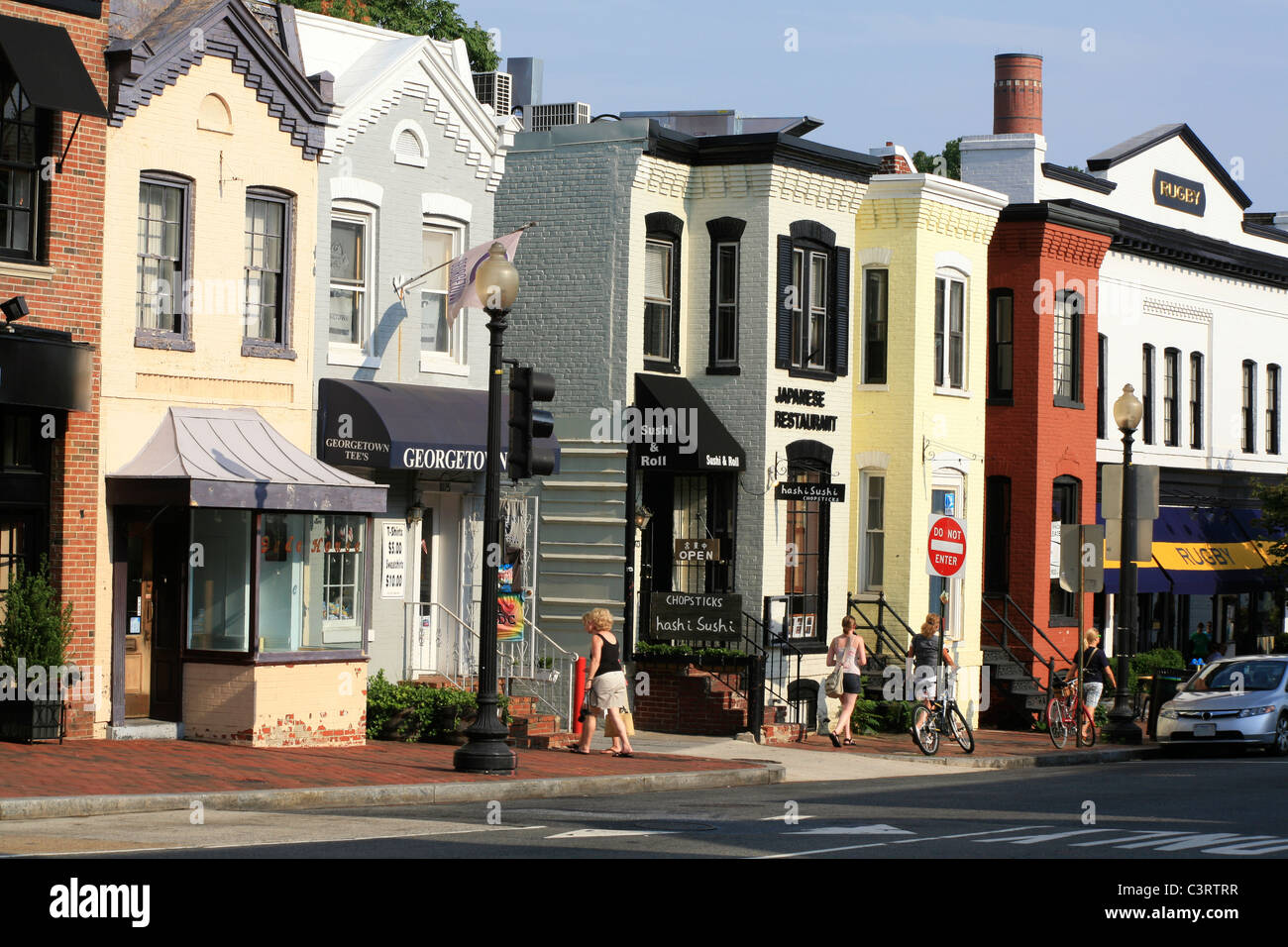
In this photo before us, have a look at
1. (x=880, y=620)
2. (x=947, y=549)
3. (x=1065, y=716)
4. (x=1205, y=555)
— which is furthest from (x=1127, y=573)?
(x=1205, y=555)

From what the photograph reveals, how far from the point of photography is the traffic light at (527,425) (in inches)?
718

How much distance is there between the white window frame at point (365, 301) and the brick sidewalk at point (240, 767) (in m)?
4.81

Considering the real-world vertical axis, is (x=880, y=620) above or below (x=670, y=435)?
below

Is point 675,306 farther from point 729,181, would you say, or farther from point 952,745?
point 952,745

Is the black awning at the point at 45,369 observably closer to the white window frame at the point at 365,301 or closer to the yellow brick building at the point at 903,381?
the white window frame at the point at 365,301

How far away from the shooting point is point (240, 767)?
17859mm

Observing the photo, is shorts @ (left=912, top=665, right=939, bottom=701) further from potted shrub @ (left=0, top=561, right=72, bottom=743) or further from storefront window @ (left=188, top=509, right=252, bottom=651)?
potted shrub @ (left=0, top=561, right=72, bottom=743)

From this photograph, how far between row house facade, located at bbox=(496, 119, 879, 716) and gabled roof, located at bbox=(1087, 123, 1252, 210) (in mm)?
10383

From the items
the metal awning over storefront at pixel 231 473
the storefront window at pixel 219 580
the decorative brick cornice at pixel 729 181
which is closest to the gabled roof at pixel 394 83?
the decorative brick cornice at pixel 729 181

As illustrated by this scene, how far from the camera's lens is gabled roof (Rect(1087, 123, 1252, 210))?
121 feet

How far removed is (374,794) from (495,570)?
8.67ft

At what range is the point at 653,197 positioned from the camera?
27094mm
